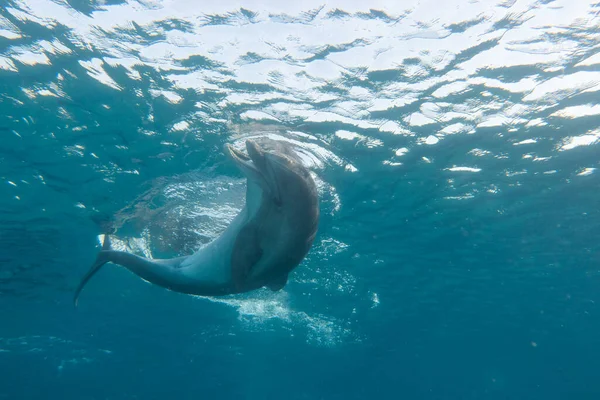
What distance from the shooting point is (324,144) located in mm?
10922

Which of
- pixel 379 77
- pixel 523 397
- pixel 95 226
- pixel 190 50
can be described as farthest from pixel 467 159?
pixel 523 397

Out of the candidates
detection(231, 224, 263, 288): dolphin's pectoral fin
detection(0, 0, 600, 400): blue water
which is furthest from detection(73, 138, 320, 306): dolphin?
detection(0, 0, 600, 400): blue water

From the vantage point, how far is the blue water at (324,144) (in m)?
7.75

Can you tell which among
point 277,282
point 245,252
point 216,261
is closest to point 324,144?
point 277,282

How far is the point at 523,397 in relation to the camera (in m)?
82.8

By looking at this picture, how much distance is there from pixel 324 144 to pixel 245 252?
695 cm

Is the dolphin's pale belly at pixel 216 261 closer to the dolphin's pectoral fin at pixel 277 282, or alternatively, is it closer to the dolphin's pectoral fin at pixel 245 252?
the dolphin's pectoral fin at pixel 245 252

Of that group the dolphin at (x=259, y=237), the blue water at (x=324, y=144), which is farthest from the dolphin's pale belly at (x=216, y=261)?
the blue water at (x=324, y=144)

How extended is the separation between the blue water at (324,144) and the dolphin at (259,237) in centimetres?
468

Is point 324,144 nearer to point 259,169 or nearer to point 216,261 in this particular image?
point 216,261

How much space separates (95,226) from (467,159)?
1474 centimetres

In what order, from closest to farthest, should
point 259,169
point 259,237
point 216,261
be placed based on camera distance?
point 259,169 < point 259,237 < point 216,261

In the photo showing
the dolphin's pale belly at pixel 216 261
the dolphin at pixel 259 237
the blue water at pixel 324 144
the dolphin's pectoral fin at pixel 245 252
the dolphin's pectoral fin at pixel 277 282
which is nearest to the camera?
the dolphin at pixel 259 237

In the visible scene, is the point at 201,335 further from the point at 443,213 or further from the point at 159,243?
the point at 443,213
